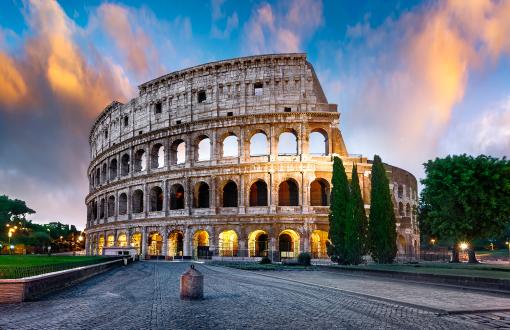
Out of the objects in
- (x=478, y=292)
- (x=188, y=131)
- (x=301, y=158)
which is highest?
(x=188, y=131)

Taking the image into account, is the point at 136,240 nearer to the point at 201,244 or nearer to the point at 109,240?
the point at 109,240

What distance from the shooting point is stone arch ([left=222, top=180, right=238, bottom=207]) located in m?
43.6

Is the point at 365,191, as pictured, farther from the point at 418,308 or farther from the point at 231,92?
the point at 418,308

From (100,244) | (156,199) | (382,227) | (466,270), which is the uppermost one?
(156,199)

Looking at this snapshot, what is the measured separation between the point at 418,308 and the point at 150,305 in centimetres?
667

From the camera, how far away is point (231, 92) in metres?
43.7

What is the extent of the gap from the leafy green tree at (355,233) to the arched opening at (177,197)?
2077cm

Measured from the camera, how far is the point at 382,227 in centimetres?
2889

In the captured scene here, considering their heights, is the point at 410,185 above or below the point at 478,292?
above

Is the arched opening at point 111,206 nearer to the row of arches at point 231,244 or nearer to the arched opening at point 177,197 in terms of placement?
the row of arches at point 231,244

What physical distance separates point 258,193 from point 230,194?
2.94 metres

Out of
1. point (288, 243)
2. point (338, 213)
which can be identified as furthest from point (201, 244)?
point (338, 213)

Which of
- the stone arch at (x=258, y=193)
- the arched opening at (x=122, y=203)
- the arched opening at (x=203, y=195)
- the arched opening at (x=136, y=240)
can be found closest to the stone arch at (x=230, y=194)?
the stone arch at (x=258, y=193)

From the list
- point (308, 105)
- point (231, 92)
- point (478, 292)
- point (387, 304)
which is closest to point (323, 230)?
point (308, 105)
